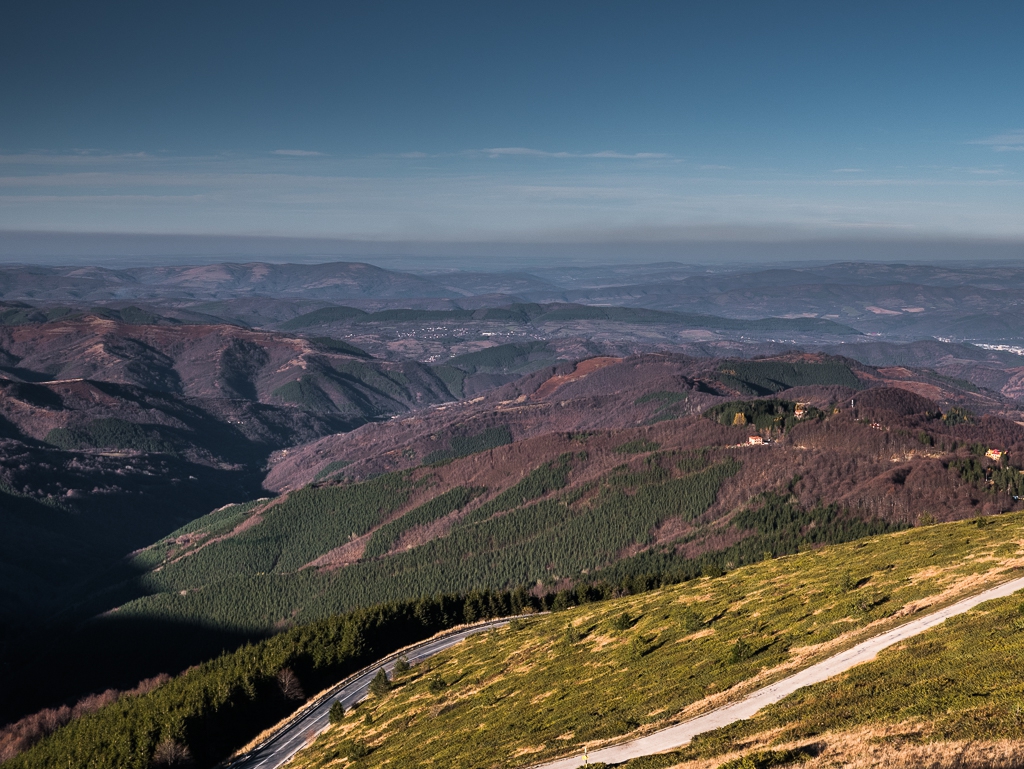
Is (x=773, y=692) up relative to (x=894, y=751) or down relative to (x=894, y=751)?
down

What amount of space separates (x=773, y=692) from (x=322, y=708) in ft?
259

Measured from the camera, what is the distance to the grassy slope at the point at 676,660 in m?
61.2

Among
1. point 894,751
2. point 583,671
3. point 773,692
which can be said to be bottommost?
point 583,671

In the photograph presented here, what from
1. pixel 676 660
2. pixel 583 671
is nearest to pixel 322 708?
pixel 583 671

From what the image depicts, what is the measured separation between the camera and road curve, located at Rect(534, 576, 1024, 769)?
55719 mm

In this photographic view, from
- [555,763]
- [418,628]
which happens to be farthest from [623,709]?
[418,628]

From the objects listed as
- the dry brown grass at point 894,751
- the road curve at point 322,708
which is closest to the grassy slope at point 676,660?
the dry brown grass at point 894,751

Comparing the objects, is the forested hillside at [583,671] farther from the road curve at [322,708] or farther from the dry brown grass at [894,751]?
the road curve at [322,708]

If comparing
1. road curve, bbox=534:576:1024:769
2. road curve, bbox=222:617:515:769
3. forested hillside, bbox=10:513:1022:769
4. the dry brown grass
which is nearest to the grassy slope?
forested hillside, bbox=10:513:1022:769

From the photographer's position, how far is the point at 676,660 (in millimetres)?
80062

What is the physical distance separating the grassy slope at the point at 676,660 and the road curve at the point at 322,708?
6493 millimetres

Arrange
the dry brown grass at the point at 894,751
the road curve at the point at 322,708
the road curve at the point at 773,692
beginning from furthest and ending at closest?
the road curve at the point at 322,708 → the road curve at the point at 773,692 → the dry brown grass at the point at 894,751

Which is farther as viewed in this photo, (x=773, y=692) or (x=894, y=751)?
(x=773, y=692)

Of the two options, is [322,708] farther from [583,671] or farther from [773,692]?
[773,692]
